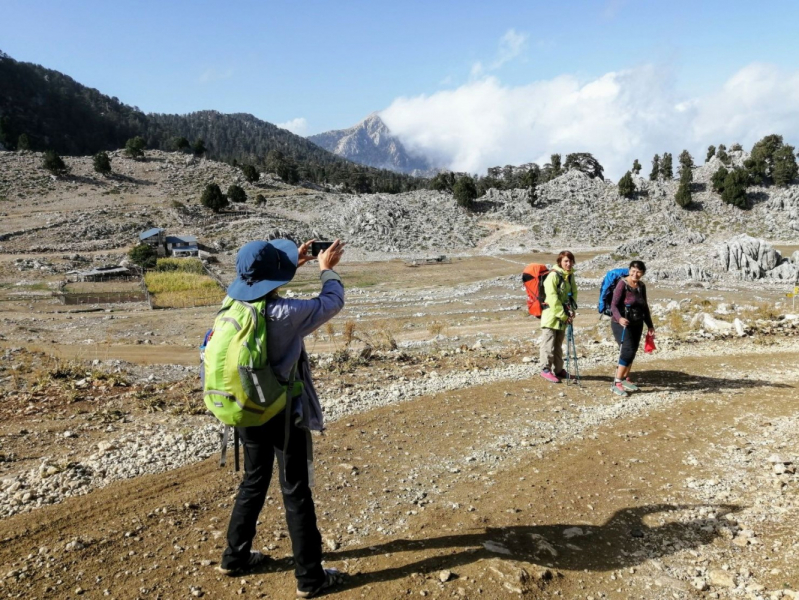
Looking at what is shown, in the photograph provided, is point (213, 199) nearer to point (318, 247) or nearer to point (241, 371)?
point (318, 247)

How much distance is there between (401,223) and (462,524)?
189 ft

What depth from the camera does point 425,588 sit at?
3.00 metres

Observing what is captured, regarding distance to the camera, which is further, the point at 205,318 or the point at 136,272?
the point at 136,272

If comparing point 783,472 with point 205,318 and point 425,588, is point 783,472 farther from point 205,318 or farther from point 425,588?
point 205,318

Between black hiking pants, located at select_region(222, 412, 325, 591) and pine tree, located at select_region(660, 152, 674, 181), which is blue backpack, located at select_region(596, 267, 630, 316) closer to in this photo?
black hiking pants, located at select_region(222, 412, 325, 591)

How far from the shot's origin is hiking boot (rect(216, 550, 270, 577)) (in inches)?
122

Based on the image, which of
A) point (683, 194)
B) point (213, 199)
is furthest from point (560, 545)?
point (683, 194)

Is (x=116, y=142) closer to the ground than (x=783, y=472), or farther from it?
farther from it

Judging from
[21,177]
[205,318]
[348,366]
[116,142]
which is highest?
[116,142]

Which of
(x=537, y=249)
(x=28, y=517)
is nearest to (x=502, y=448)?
(x=28, y=517)

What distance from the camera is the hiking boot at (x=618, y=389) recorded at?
7.15m

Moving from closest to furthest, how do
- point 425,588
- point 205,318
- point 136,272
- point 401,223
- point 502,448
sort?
point 425,588
point 502,448
point 205,318
point 136,272
point 401,223

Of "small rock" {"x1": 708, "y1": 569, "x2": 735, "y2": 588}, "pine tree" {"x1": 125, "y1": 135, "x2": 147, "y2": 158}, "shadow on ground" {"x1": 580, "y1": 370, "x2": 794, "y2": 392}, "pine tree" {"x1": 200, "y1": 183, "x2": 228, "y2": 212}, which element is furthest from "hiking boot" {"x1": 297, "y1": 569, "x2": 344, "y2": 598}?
"pine tree" {"x1": 125, "y1": 135, "x2": 147, "y2": 158}

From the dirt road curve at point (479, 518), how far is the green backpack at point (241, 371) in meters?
1.16
